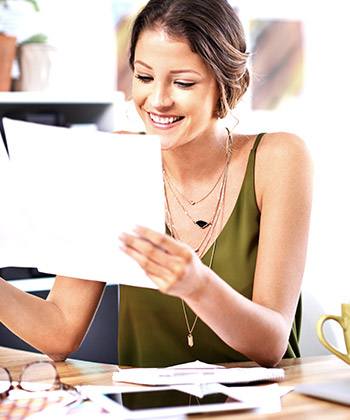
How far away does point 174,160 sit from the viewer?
204 cm

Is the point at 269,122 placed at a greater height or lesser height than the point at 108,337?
greater

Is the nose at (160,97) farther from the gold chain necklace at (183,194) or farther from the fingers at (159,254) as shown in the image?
the fingers at (159,254)

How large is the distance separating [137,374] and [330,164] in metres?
2.88

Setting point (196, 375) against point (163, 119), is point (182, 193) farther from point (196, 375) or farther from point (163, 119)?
point (196, 375)

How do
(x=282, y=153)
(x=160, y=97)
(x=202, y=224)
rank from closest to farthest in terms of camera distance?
(x=160, y=97), (x=282, y=153), (x=202, y=224)

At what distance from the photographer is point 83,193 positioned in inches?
59.7

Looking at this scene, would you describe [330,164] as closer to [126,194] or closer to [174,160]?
[174,160]

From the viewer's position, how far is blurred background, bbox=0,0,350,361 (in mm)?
3357

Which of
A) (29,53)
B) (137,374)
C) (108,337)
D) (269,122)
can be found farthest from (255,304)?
(269,122)

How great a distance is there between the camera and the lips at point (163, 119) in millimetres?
1861

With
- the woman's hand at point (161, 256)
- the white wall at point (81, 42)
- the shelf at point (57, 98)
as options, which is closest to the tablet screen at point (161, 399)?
the woman's hand at point (161, 256)

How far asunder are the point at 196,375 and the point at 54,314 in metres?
0.49

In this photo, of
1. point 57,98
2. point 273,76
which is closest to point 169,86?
point 57,98

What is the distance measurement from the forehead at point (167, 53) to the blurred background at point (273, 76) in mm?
1413
